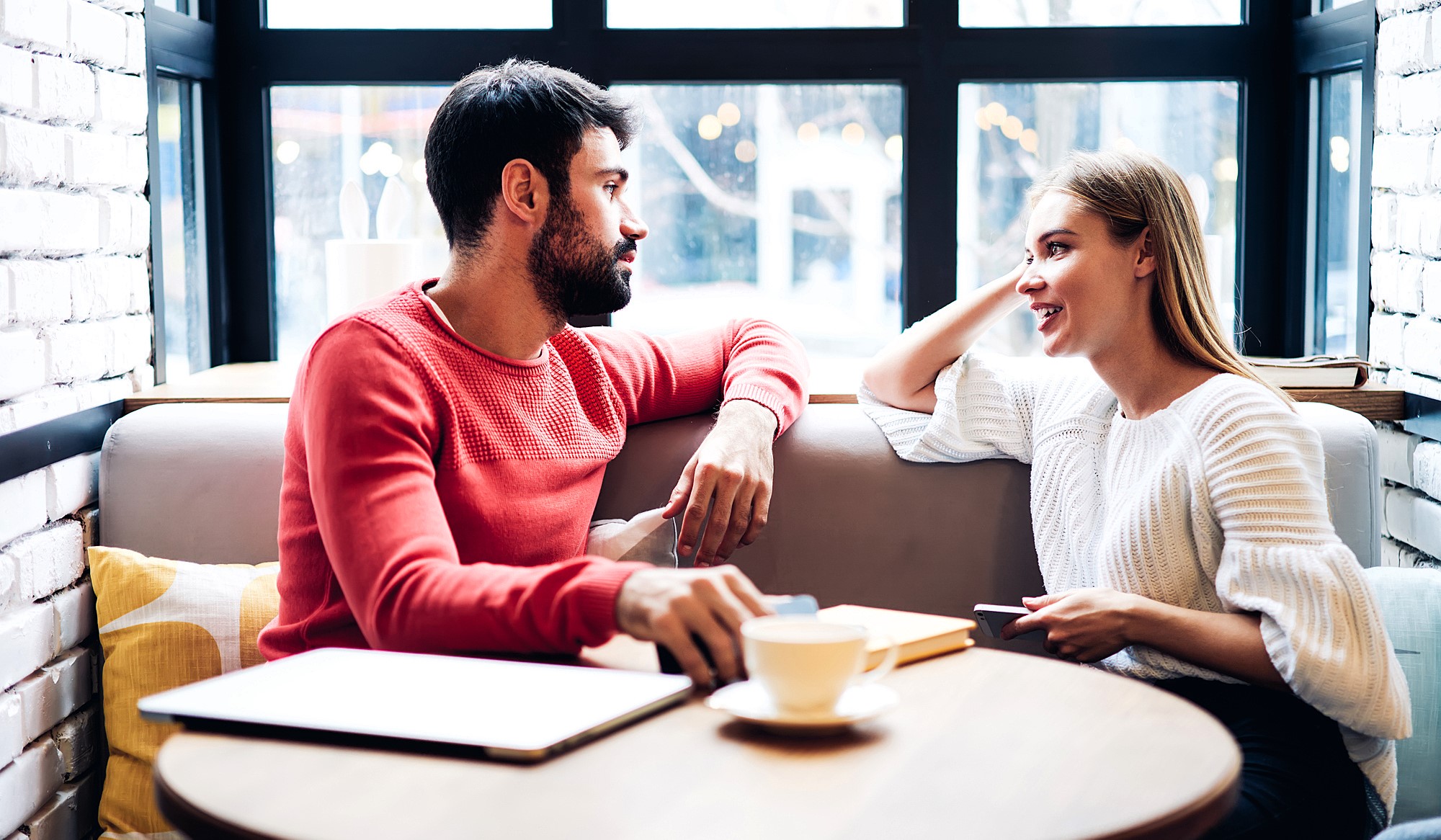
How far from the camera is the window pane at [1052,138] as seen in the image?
2.52 m

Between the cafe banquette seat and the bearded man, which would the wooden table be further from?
the bearded man

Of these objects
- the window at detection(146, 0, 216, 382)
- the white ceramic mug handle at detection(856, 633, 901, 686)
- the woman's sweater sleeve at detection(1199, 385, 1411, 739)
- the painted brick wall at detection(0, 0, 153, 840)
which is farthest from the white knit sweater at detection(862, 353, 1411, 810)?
the window at detection(146, 0, 216, 382)

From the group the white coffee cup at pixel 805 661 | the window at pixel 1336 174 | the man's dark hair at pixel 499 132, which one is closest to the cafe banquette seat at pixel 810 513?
the man's dark hair at pixel 499 132

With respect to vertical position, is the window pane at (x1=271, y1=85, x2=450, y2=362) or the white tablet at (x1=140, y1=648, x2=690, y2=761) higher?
the window pane at (x1=271, y1=85, x2=450, y2=362)

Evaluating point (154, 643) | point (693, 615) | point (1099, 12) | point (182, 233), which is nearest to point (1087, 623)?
point (693, 615)

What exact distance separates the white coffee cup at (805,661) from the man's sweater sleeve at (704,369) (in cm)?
87

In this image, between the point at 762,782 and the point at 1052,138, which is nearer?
the point at 762,782

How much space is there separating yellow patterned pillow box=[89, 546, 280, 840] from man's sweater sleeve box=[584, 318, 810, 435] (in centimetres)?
57

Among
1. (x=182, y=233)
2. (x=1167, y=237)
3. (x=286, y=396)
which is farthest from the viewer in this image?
(x=182, y=233)

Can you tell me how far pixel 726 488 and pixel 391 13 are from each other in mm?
1450

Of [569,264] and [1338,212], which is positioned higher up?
[1338,212]

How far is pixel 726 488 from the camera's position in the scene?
1.55 metres

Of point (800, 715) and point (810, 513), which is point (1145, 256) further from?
point (800, 715)

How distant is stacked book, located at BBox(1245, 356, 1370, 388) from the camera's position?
1993 millimetres
